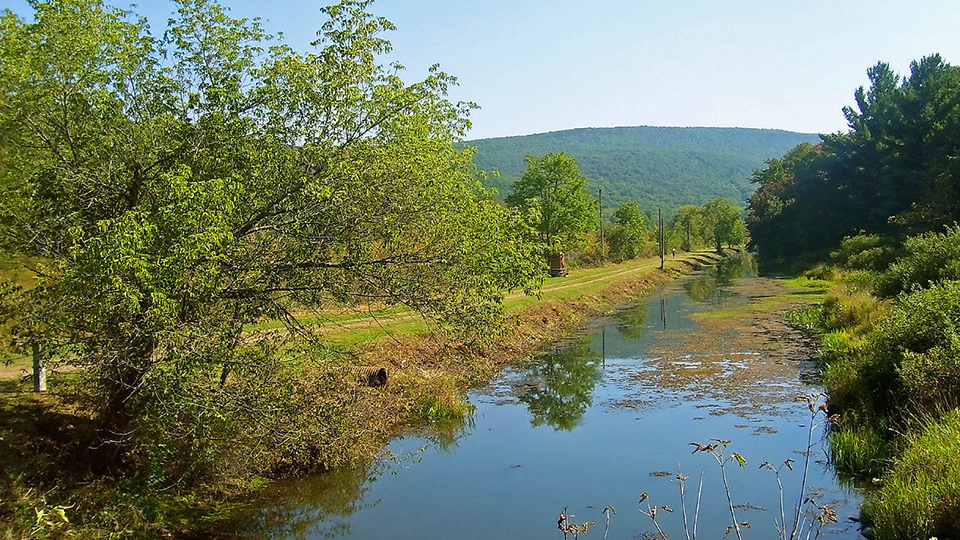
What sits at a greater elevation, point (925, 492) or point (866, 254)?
point (866, 254)

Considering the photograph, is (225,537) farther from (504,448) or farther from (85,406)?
(504,448)

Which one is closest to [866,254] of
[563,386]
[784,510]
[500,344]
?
[500,344]

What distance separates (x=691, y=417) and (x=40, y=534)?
12.4m

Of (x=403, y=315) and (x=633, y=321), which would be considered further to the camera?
(x=633, y=321)

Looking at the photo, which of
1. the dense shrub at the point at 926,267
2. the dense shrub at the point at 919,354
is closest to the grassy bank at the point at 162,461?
the dense shrub at the point at 919,354

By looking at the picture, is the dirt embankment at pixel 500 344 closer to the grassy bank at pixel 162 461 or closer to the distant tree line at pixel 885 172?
the grassy bank at pixel 162 461

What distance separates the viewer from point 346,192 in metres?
9.83

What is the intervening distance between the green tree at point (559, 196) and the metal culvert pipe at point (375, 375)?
35.2m

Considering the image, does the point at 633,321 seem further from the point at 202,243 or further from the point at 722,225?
the point at 722,225

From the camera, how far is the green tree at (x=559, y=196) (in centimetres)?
5066

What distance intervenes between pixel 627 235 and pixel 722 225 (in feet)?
137

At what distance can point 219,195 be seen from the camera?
8.41m

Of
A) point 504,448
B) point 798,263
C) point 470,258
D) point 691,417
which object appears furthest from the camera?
point 798,263

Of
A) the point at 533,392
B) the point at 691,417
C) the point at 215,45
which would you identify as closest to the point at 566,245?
the point at 533,392
